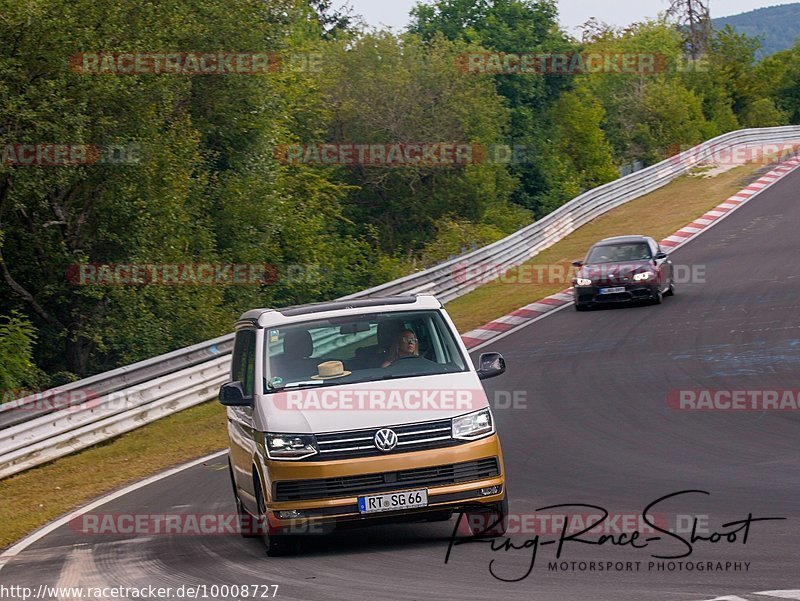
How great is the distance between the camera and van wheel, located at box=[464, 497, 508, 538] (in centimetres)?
901

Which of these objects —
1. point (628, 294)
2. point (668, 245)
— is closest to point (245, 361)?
point (628, 294)

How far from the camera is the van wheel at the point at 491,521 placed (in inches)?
355

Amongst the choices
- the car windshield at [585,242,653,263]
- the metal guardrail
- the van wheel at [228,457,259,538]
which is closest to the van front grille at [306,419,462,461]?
the van wheel at [228,457,259,538]

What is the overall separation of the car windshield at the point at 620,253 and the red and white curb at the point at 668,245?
4.44ft

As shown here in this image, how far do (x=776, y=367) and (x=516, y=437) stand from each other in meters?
5.23

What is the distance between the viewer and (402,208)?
49531 millimetres

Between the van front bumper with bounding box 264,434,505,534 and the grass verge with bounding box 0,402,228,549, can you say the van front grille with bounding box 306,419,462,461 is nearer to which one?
the van front bumper with bounding box 264,434,505,534

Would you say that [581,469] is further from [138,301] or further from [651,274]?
[138,301]

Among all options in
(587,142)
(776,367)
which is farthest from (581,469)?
(587,142)

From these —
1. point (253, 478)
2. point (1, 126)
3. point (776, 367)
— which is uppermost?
point (1, 126)
